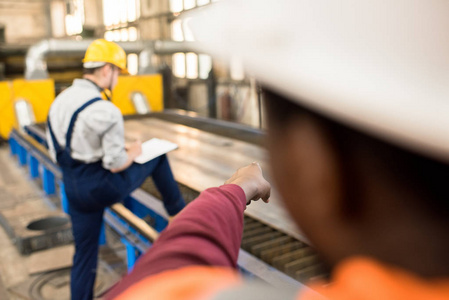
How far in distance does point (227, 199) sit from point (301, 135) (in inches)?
10.7

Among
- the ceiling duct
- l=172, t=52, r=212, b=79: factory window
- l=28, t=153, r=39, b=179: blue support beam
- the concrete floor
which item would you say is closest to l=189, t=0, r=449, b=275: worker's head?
the concrete floor

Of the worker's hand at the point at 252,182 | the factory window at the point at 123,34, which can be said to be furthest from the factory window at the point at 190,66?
the worker's hand at the point at 252,182

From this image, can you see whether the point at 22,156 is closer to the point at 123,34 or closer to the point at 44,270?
the point at 44,270

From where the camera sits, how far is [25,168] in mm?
6625

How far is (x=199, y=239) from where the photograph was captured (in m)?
0.58

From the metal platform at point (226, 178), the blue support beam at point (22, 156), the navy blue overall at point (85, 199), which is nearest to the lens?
the metal platform at point (226, 178)

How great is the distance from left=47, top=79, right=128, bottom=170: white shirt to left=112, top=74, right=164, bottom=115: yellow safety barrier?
5739 millimetres

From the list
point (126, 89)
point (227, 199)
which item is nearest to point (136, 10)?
point (126, 89)

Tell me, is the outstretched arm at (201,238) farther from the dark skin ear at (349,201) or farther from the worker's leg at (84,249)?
the worker's leg at (84,249)

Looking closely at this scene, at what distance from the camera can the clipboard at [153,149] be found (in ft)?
8.64

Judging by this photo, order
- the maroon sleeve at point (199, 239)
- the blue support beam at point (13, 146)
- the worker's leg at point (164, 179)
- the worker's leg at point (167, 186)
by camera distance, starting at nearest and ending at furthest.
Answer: the maroon sleeve at point (199, 239) < the worker's leg at point (164, 179) < the worker's leg at point (167, 186) < the blue support beam at point (13, 146)

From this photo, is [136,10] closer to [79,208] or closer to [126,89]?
[126,89]

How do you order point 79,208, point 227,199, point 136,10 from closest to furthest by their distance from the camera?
point 227,199
point 79,208
point 136,10

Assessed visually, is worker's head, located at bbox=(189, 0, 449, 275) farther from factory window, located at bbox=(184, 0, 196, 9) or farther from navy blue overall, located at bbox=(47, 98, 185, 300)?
factory window, located at bbox=(184, 0, 196, 9)
